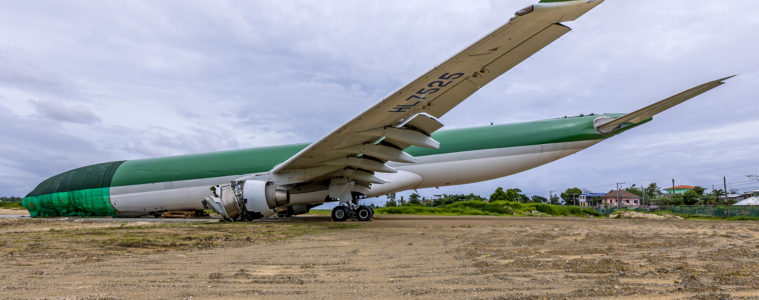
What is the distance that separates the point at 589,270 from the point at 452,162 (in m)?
10.8

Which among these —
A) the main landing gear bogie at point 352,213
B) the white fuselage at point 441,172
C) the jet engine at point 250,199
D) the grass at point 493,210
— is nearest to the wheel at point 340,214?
the main landing gear bogie at point 352,213

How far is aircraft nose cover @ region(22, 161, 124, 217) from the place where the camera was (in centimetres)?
1612

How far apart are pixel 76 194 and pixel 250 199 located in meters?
9.34

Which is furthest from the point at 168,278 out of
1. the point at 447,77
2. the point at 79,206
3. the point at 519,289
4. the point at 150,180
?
the point at 79,206

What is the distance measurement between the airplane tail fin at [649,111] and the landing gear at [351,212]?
27.7 ft

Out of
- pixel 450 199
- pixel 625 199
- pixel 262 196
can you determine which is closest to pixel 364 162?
pixel 262 196

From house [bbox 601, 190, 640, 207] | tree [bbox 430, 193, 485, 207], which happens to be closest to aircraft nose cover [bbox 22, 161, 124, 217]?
tree [bbox 430, 193, 485, 207]

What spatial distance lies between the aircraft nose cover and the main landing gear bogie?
9211 millimetres

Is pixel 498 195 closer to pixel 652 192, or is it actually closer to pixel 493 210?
pixel 493 210

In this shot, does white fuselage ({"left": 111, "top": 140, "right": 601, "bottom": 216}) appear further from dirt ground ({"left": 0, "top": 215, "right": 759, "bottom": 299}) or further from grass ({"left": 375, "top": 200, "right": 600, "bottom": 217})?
dirt ground ({"left": 0, "top": 215, "right": 759, "bottom": 299})

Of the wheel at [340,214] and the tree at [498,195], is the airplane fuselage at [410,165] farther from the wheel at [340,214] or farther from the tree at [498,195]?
the tree at [498,195]

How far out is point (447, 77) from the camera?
779cm

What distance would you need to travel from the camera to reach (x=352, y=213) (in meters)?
12.7

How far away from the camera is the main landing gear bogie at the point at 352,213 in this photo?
41.0ft
